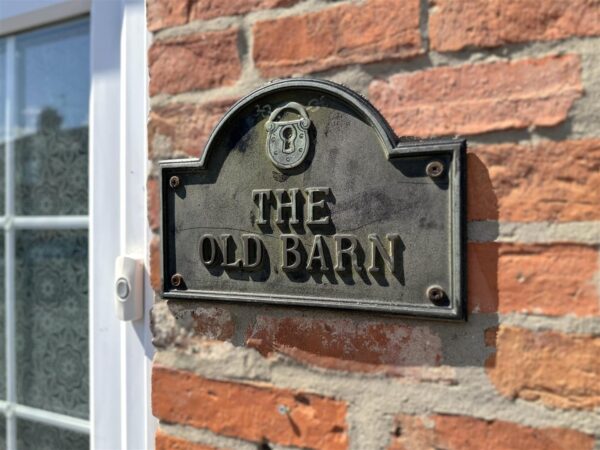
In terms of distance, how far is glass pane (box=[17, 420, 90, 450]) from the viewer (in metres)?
1.25

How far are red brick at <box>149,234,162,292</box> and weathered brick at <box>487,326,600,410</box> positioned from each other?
580 mm

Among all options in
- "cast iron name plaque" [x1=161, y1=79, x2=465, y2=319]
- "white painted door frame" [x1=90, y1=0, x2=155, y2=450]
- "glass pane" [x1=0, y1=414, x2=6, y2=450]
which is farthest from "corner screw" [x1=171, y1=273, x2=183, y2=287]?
"glass pane" [x1=0, y1=414, x2=6, y2=450]

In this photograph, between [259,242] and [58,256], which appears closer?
[259,242]

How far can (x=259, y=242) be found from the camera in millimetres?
834

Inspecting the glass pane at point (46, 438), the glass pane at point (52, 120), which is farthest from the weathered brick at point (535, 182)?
the glass pane at point (46, 438)

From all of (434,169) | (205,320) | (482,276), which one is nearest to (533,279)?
(482,276)

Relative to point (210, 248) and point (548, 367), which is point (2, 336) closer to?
point (210, 248)

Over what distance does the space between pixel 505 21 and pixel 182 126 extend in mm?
530

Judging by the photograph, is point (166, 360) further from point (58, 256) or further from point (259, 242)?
point (58, 256)

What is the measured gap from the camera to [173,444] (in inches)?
37.2

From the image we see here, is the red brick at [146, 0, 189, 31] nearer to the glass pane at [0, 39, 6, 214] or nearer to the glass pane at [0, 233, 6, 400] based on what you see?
the glass pane at [0, 39, 6, 214]

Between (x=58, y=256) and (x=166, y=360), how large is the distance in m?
0.50

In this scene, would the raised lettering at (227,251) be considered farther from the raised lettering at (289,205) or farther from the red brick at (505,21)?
the red brick at (505,21)

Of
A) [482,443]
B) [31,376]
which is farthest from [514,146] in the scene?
[31,376]
